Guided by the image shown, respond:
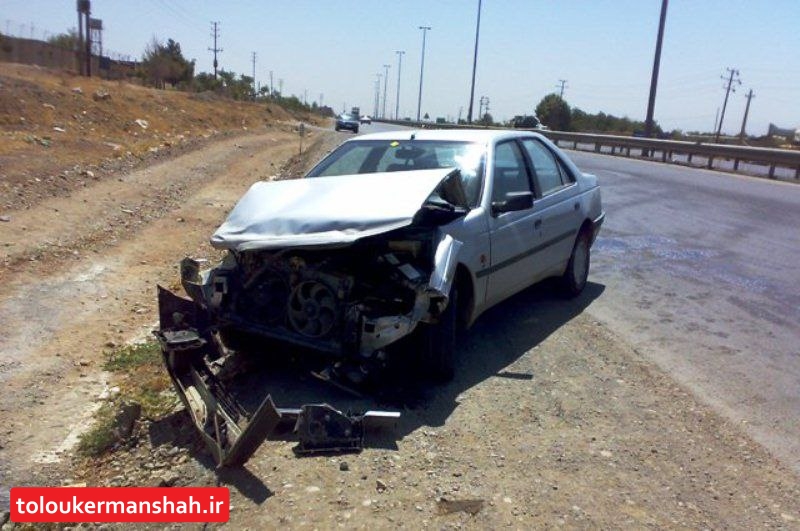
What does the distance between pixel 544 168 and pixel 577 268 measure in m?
1.12

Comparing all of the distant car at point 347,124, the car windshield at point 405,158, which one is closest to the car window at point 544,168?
the car windshield at point 405,158

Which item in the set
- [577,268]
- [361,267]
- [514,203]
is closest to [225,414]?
[361,267]

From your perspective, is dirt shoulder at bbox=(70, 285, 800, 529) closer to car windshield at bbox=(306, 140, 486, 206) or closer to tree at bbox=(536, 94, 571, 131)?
car windshield at bbox=(306, 140, 486, 206)

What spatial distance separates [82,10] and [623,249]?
40.4 meters

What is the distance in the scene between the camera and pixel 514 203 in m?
5.11

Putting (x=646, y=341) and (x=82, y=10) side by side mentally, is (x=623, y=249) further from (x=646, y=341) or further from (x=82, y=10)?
(x=82, y=10)

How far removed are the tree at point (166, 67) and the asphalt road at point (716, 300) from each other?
56273mm

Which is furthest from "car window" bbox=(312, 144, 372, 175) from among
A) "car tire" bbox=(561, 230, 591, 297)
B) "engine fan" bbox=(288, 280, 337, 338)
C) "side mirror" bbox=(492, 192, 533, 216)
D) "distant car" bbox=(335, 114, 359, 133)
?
"distant car" bbox=(335, 114, 359, 133)

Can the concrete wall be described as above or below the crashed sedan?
above

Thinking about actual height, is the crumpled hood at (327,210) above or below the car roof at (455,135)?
below

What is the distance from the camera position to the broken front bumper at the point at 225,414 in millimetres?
3361

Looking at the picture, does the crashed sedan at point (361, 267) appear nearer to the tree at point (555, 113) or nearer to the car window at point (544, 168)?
the car window at point (544, 168)

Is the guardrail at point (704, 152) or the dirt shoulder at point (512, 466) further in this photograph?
the guardrail at point (704, 152)

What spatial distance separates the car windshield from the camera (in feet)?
17.9
